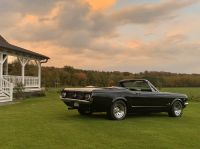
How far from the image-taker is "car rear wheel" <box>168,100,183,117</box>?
1614 centimetres

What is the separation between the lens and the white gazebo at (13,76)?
2433 centimetres

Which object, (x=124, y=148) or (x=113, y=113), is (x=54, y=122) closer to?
(x=113, y=113)

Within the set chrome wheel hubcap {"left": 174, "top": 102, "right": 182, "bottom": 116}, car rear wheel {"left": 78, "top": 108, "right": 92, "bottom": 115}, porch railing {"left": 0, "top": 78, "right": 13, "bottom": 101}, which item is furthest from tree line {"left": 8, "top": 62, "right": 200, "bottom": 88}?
car rear wheel {"left": 78, "top": 108, "right": 92, "bottom": 115}

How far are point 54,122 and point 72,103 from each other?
1597 mm

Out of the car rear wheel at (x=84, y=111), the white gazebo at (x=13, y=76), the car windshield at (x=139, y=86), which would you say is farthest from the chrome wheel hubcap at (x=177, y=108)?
the white gazebo at (x=13, y=76)

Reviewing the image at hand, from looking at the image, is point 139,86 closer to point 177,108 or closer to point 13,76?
point 177,108

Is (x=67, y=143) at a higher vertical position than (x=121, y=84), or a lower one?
lower

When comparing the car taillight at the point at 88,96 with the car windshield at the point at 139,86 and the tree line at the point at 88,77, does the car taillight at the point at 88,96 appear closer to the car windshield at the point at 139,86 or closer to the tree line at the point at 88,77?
the car windshield at the point at 139,86

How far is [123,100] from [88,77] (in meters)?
38.5

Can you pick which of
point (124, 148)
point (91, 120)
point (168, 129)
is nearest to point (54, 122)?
point (91, 120)

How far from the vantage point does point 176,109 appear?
1636 cm

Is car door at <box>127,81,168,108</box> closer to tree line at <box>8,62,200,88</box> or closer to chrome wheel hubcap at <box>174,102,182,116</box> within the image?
chrome wheel hubcap at <box>174,102,182,116</box>

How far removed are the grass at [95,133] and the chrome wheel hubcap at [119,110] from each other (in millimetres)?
276

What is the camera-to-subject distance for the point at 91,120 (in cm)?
1376
